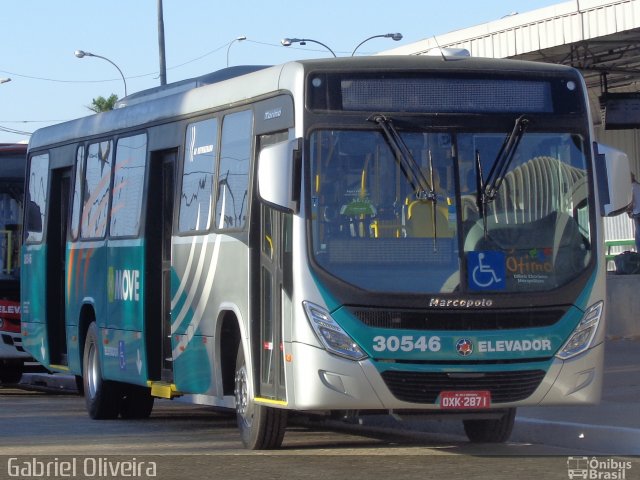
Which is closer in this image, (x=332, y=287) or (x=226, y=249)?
(x=332, y=287)

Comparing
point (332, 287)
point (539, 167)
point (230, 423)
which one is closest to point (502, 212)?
point (539, 167)

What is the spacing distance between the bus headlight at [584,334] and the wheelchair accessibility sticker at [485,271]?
2.17ft

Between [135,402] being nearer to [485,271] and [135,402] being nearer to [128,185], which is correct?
[128,185]

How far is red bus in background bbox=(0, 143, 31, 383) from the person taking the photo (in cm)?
1989

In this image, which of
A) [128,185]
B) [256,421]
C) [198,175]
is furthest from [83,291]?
[256,421]

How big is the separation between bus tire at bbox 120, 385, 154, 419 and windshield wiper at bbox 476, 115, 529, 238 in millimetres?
6183

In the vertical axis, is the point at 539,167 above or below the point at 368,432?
above

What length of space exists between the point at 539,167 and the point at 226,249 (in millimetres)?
2763

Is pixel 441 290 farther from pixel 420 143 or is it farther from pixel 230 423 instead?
pixel 230 423

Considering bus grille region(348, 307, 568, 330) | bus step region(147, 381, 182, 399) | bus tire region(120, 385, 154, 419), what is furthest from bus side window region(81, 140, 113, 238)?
bus grille region(348, 307, 568, 330)

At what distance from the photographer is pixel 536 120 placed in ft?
35.2

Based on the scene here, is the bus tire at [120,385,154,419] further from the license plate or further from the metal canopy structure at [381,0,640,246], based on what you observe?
the metal canopy structure at [381,0,640,246]

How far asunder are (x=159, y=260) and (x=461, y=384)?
4.53 m

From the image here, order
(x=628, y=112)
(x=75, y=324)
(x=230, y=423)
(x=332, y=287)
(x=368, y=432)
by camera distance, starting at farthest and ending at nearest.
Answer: (x=628, y=112) < (x=75, y=324) < (x=230, y=423) < (x=368, y=432) < (x=332, y=287)
